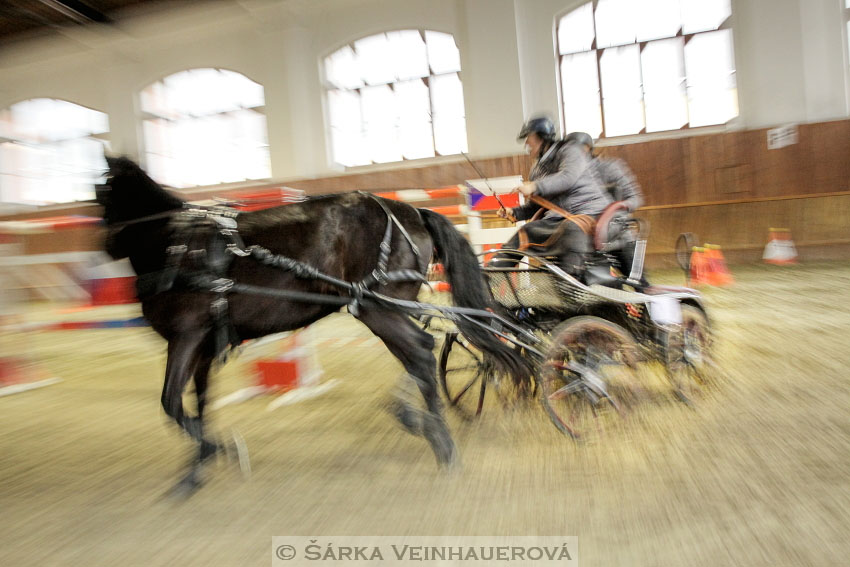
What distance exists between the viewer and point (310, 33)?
39.0ft

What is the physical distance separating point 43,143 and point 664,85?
1499 centimetres

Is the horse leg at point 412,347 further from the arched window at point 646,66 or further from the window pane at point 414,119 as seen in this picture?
the window pane at point 414,119

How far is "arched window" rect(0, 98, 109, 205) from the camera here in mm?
13812

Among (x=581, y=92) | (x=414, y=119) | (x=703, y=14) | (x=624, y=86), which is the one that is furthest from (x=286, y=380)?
(x=703, y=14)

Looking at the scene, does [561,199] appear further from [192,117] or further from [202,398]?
[192,117]

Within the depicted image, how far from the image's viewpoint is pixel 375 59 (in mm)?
11852

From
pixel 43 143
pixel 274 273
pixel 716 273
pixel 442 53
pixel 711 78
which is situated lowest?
pixel 716 273

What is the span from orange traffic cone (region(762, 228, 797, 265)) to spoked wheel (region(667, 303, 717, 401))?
7.39 meters

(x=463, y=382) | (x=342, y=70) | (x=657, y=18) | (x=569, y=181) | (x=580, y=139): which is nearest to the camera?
(x=569, y=181)

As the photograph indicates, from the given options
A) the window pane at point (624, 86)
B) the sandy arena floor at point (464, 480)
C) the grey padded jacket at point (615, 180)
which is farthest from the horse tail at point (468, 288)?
the window pane at point (624, 86)

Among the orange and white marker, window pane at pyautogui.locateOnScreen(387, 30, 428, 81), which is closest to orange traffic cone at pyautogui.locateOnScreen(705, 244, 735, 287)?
the orange and white marker

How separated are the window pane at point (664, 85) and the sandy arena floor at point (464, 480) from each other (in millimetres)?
7570

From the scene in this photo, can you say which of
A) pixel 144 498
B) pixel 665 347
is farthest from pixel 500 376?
pixel 144 498

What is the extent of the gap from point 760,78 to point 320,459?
34.4ft
